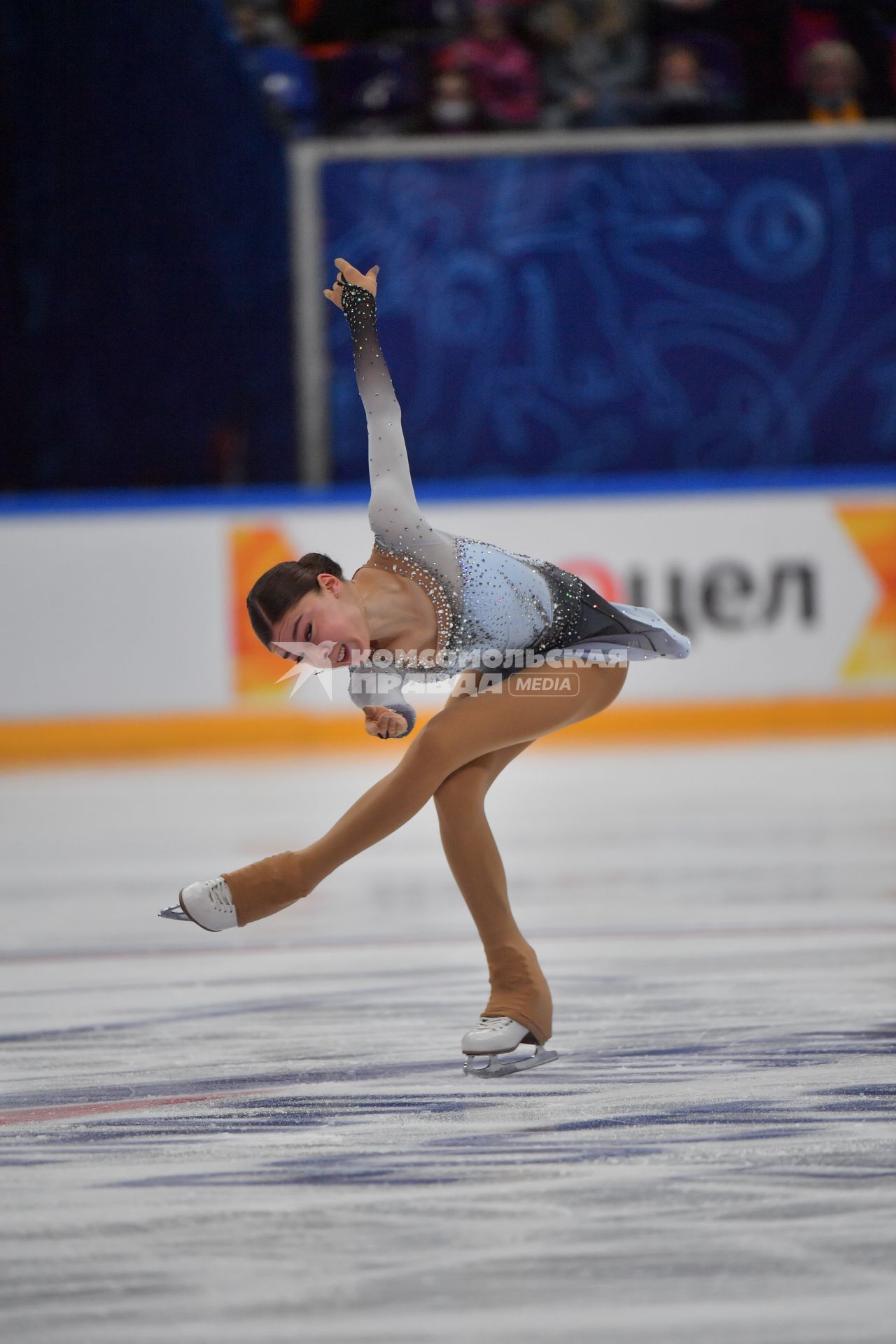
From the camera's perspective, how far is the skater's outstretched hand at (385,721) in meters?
2.62

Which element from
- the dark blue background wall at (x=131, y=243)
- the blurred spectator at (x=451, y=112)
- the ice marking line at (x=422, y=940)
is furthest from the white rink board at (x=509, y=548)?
the ice marking line at (x=422, y=940)

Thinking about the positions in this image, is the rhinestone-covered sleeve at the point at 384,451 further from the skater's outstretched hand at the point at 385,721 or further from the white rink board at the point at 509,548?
the white rink board at the point at 509,548

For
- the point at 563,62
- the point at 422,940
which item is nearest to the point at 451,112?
the point at 563,62

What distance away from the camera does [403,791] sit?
98.4 inches

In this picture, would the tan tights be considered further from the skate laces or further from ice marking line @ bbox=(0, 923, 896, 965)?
ice marking line @ bbox=(0, 923, 896, 965)

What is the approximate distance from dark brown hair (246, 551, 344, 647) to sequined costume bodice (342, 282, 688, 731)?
135 millimetres

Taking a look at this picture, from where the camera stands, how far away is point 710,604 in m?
7.13

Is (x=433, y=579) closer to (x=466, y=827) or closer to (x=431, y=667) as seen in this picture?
(x=431, y=667)

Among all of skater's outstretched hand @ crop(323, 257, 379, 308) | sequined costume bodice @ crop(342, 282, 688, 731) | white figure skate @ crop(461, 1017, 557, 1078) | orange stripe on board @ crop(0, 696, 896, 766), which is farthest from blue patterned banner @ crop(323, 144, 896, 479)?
white figure skate @ crop(461, 1017, 557, 1078)

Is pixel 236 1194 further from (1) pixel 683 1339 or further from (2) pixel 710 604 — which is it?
(2) pixel 710 604

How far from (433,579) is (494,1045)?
2.32 feet

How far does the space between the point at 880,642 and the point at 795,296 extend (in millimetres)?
1771

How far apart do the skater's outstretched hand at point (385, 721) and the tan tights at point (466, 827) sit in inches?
2.3

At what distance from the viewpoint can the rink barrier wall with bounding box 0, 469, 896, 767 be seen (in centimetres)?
707
